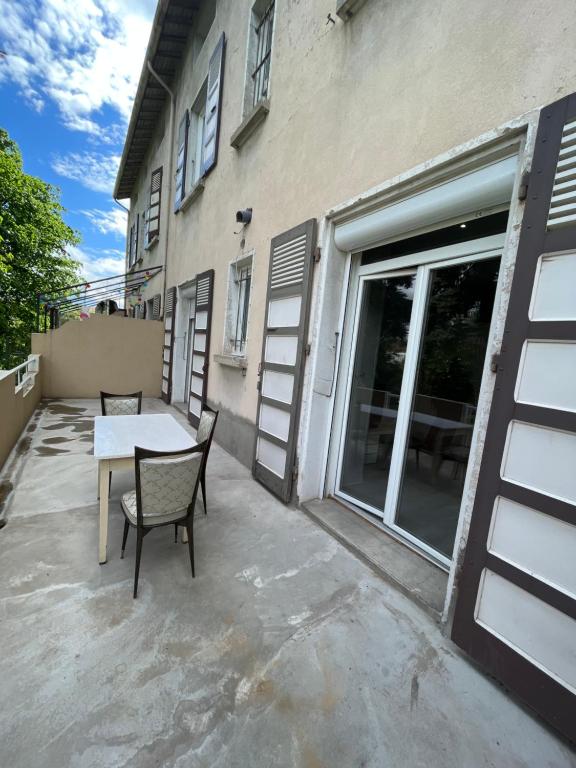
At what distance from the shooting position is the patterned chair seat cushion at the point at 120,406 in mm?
3537

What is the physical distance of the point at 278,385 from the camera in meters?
3.29

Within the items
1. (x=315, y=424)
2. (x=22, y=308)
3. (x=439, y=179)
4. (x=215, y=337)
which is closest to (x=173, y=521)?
(x=315, y=424)

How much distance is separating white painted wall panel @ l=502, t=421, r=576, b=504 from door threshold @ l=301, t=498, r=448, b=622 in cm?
94

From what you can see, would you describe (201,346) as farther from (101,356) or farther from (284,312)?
(101,356)

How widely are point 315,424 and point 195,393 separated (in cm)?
328

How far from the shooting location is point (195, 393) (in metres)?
5.71

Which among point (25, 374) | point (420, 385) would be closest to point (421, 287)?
point (420, 385)

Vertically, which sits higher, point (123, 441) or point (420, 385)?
point (420, 385)

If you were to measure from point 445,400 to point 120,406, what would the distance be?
3117 millimetres

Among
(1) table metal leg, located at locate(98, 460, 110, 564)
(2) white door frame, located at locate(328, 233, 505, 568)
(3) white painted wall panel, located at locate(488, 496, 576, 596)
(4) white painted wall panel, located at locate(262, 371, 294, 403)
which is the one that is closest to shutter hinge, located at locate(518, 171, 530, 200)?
(2) white door frame, located at locate(328, 233, 505, 568)

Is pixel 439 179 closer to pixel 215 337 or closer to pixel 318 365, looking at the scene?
pixel 318 365

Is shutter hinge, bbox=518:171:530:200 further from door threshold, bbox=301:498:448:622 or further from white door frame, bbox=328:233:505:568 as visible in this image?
door threshold, bbox=301:498:448:622

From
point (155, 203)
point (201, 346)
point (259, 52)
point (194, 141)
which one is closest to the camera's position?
point (259, 52)

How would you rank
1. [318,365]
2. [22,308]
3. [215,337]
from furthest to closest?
[22,308]
[215,337]
[318,365]
